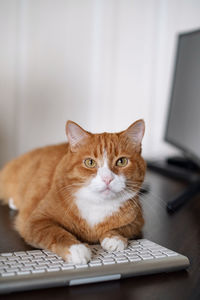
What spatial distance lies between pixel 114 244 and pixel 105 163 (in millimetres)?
238

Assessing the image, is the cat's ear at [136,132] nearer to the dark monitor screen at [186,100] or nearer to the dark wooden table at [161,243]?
the dark wooden table at [161,243]

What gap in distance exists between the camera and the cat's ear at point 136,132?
116 centimetres

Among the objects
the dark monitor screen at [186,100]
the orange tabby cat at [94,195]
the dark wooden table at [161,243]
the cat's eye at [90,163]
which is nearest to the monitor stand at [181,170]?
the dark wooden table at [161,243]

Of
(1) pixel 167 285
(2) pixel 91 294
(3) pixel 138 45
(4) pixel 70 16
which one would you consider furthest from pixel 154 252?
(3) pixel 138 45

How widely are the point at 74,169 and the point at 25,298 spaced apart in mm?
447

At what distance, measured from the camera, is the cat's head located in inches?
42.1

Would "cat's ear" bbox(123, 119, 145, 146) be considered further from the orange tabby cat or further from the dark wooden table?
the dark wooden table

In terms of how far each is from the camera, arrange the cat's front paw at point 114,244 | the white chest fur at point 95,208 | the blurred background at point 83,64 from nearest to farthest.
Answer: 1. the cat's front paw at point 114,244
2. the white chest fur at point 95,208
3. the blurred background at point 83,64

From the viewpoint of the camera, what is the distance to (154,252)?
101 cm

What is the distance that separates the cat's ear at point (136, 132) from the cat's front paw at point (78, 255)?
394 millimetres

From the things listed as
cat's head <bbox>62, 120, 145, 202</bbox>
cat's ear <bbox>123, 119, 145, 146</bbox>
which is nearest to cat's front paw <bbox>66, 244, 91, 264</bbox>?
cat's head <bbox>62, 120, 145, 202</bbox>

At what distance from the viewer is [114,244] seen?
3.41ft

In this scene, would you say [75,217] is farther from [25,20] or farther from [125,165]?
[25,20]

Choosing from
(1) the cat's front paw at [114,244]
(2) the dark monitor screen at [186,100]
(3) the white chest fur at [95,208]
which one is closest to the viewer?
(1) the cat's front paw at [114,244]
